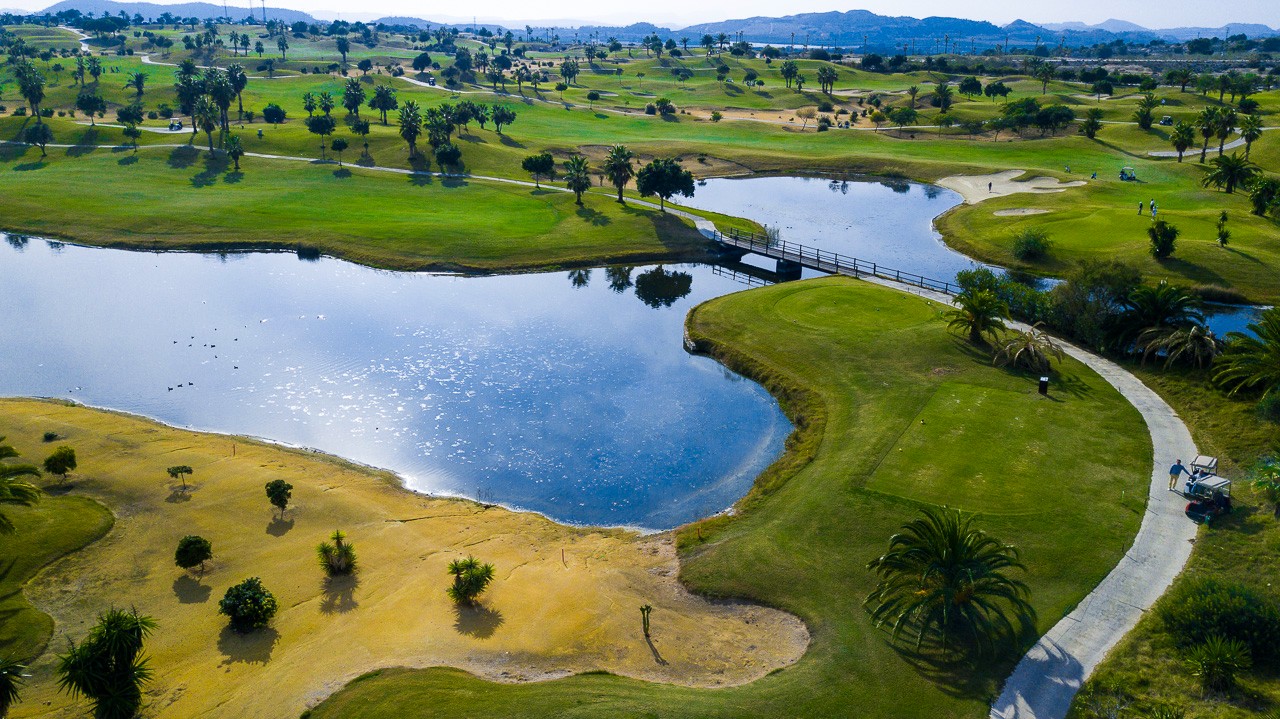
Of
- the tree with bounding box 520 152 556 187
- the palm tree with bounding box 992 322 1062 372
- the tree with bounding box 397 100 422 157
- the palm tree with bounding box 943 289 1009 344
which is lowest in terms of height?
the palm tree with bounding box 992 322 1062 372

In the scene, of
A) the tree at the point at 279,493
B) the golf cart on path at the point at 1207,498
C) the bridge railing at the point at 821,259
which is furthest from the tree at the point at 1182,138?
the tree at the point at 279,493

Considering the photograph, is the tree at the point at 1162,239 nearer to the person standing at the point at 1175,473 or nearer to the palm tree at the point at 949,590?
the person standing at the point at 1175,473

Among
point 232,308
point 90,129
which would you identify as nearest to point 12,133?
point 90,129

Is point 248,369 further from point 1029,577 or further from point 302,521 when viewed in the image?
point 1029,577

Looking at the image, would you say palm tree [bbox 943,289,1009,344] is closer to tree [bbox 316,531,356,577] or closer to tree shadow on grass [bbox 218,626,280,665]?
tree [bbox 316,531,356,577]

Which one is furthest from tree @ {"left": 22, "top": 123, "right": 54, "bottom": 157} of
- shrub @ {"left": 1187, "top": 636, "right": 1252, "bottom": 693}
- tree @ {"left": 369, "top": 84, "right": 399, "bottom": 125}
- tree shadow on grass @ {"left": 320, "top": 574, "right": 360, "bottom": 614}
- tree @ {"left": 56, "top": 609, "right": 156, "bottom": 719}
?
shrub @ {"left": 1187, "top": 636, "right": 1252, "bottom": 693}

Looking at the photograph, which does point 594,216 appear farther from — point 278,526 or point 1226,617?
point 1226,617

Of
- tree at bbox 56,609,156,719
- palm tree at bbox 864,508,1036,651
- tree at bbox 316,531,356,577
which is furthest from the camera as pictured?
tree at bbox 316,531,356,577
